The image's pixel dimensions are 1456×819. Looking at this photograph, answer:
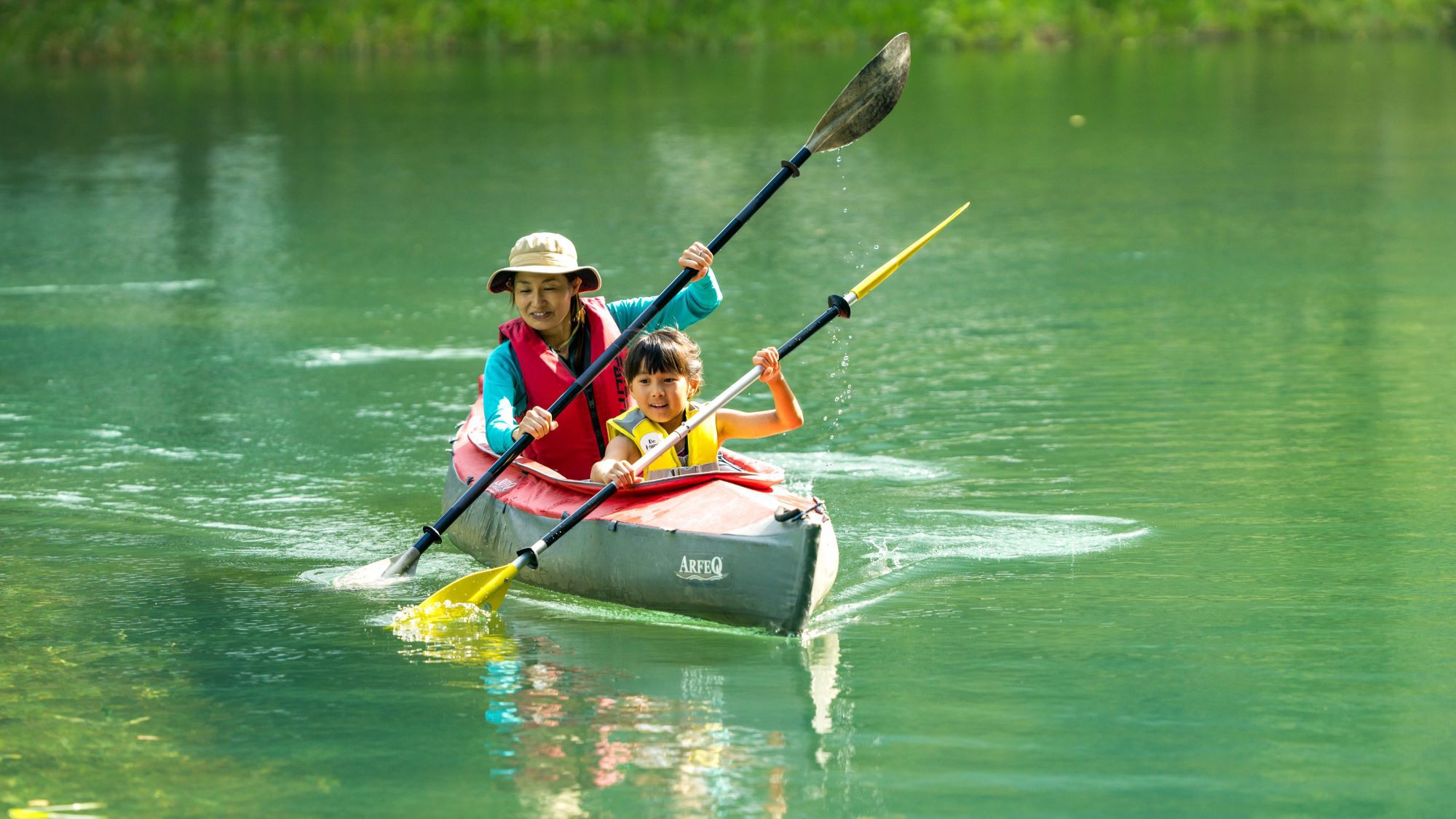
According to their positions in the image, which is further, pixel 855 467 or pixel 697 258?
pixel 855 467

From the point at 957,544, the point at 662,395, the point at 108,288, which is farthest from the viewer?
the point at 108,288

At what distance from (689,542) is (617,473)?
377 mm

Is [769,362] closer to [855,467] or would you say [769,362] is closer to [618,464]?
[618,464]

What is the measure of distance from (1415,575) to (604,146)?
51.7ft

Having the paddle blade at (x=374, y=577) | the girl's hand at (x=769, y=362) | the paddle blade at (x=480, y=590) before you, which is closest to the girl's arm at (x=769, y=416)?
the girl's hand at (x=769, y=362)

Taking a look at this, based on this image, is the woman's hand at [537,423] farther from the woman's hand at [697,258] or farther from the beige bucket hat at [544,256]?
the woman's hand at [697,258]

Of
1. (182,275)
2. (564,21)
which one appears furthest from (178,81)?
(182,275)

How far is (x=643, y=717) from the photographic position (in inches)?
220

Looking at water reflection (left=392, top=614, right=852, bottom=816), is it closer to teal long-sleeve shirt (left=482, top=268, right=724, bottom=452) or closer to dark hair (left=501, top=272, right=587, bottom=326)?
teal long-sleeve shirt (left=482, top=268, right=724, bottom=452)

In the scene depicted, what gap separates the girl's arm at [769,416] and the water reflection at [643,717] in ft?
2.40

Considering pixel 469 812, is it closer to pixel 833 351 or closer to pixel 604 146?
pixel 833 351

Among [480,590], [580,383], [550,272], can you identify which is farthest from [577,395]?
[480,590]

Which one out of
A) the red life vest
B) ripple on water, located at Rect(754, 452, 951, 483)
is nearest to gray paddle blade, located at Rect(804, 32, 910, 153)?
the red life vest

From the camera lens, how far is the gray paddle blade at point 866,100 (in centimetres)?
754
